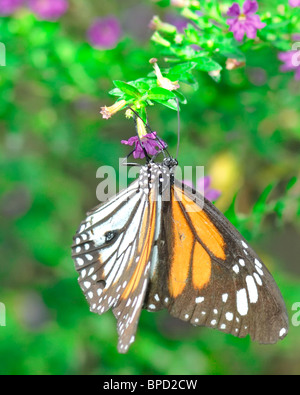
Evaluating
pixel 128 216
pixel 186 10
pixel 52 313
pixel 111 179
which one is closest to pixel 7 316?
pixel 52 313

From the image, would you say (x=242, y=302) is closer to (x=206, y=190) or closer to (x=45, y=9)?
(x=206, y=190)

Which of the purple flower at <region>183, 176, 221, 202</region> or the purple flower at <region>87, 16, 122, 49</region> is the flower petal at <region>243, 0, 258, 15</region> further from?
the purple flower at <region>87, 16, 122, 49</region>

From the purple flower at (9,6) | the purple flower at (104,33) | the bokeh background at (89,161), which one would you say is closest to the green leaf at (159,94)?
the bokeh background at (89,161)

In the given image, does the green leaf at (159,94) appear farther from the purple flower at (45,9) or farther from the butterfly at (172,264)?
the purple flower at (45,9)

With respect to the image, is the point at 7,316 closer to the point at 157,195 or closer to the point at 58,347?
the point at 58,347

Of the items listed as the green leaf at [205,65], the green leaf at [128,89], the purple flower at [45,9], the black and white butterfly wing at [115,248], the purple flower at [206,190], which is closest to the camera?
the green leaf at [128,89]
